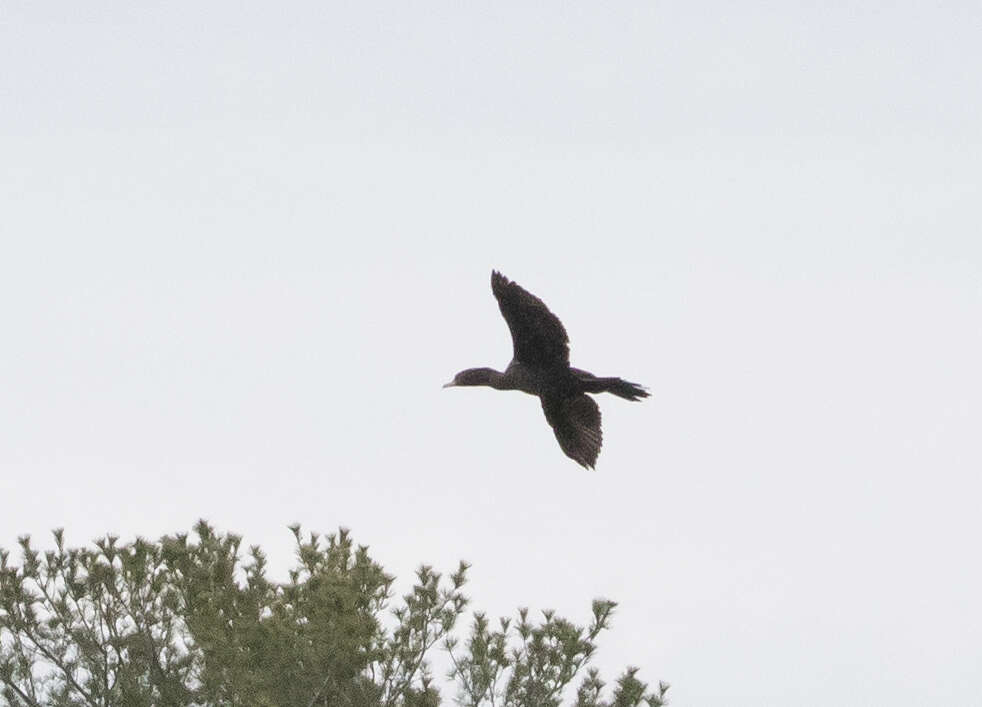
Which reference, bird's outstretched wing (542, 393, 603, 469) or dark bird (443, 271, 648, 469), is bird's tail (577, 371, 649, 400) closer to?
dark bird (443, 271, 648, 469)

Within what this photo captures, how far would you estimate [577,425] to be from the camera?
1221cm

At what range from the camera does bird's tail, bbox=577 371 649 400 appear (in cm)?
1087

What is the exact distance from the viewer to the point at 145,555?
11484 millimetres

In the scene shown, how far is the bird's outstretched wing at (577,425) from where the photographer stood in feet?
39.9

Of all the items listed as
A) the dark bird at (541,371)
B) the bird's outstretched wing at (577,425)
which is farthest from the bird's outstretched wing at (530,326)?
the bird's outstretched wing at (577,425)

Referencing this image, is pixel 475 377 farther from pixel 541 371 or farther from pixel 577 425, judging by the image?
pixel 577 425

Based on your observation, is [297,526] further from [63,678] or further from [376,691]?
[63,678]

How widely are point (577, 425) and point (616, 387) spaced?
1.30 m

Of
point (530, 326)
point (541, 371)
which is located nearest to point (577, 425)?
point (541, 371)

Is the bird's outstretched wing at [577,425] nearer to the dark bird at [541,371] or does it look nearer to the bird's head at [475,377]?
the dark bird at [541,371]

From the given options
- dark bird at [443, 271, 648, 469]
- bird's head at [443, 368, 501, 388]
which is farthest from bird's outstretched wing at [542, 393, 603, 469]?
bird's head at [443, 368, 501, 388]

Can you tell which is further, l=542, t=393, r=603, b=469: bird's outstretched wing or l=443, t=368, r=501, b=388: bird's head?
l=542, t=393, r=603, b=469: bird's outstretched wing

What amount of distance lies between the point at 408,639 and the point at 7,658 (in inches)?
109

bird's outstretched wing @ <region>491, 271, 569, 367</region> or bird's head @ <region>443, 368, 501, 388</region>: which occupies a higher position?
bird's outstretched wing @ <region>491, 271, 569, 367</region>
